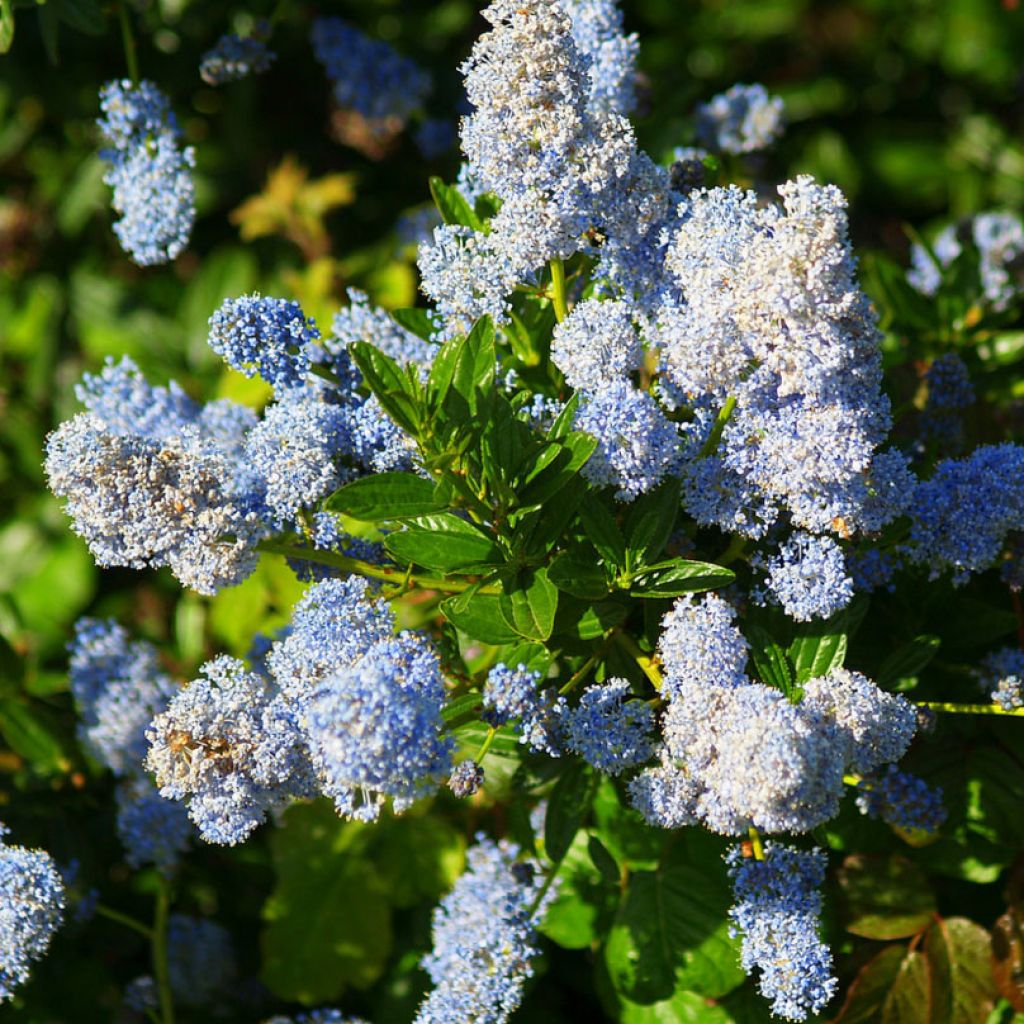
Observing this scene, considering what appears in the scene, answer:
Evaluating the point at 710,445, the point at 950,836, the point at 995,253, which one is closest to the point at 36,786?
the point at 710,445

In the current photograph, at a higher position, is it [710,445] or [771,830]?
[710,445]

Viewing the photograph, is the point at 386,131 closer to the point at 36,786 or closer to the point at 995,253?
the point at 995,253

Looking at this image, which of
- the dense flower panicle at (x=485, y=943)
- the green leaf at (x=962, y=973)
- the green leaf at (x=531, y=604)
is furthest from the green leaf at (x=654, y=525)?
the green leaf at (x=962, y=973)

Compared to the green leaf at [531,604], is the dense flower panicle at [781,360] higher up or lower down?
higher up

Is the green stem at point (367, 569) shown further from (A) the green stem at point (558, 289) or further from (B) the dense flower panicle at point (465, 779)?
(A) the green stem at point (558, 289)

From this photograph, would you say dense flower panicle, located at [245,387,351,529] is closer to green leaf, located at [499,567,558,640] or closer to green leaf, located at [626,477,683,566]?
→ green leaf, located at [499,567,558,640]

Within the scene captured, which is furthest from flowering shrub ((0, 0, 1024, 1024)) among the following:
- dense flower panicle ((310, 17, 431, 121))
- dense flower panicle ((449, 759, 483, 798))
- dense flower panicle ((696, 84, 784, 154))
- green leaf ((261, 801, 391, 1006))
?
dense flower panicle ((310, 17, 431, 121))
